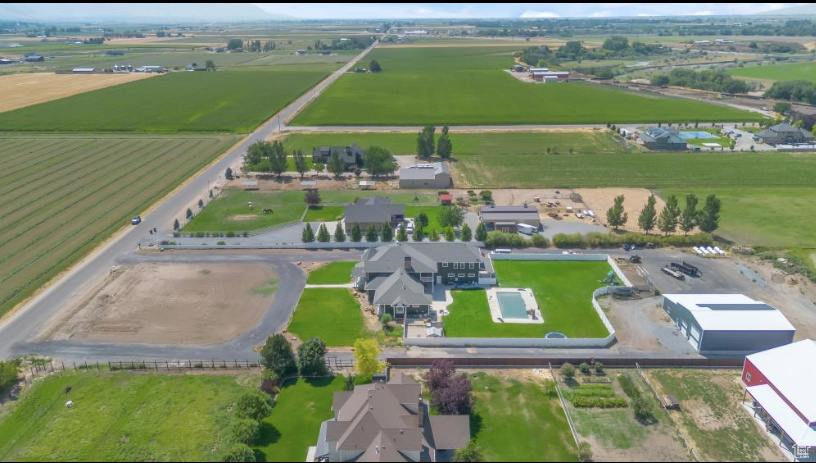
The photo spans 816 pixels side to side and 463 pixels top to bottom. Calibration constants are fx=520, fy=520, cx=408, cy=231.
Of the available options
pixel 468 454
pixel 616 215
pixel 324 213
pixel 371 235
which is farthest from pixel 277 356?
Result: pixel 616 215

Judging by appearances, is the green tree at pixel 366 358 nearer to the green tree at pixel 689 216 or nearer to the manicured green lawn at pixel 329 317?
the manicured green lawn at pixel 329 317

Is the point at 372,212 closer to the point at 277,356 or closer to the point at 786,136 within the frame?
the point at 277,356

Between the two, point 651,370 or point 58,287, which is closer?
point 651,370

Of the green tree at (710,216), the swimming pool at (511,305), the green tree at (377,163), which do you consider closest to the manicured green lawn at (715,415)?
the swimming pool at (511,305)

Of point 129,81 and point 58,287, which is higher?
point 129,81

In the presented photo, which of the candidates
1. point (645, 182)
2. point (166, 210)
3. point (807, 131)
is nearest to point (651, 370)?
point (645, 182)

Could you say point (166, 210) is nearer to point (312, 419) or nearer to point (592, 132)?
point (312, 419)

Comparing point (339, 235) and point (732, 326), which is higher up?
point (339, 235)
